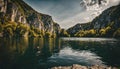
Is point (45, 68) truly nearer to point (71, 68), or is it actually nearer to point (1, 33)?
point (71, 68)

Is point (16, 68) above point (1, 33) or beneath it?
beneath

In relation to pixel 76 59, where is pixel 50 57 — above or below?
above

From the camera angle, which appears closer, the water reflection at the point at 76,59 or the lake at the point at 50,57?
the lake at the point at 50,57

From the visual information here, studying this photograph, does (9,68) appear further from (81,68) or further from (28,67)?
(81,68)

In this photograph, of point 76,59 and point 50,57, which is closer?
point 76,59

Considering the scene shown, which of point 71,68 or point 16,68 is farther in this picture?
→ point 16,68

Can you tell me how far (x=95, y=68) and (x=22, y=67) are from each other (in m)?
17.8

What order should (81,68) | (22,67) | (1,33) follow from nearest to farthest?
(81,68) < (22,67) < (1,33)

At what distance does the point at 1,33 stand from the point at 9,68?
156295 mm

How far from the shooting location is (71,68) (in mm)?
45500

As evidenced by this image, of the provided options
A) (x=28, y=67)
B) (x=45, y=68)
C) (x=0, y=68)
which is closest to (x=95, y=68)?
(x=45, y=68)

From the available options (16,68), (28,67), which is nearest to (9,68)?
(16,68)

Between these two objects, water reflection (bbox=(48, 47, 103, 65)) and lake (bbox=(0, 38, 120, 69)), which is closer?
lake (bbox=(0, 38, 120, 69))

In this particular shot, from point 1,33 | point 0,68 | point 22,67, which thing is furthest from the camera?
point 1,33
